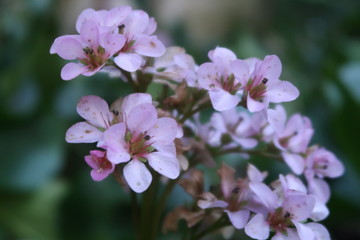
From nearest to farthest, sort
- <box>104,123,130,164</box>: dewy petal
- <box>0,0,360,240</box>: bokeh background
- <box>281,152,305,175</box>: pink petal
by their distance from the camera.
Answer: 1. <box>104,123,130,164</box>: dewy petal
2. <box>281,152,305,175</box>: pink petal
3. <box>0,0,360,240</box>: bokeh background

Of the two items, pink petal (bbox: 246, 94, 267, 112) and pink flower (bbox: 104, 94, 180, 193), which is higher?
pink petal (bbox: 246, 94, 267, 112)

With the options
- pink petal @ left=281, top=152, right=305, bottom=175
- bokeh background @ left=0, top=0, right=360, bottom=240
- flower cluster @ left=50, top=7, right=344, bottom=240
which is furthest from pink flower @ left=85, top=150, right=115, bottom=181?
bokeh background @ left=0, top=0, right=360, bottom=240

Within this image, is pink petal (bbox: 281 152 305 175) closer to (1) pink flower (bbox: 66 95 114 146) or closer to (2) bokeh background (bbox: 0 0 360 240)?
(1) pink flower (bbox: 66 95 114 146)

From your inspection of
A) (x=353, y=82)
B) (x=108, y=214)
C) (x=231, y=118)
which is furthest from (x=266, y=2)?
(x=231, y=118)

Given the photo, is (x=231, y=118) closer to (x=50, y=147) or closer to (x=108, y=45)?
(x=108, y=45)

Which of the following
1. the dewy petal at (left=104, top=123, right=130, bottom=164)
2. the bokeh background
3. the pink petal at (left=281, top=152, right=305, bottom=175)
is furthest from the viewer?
the bokeh background

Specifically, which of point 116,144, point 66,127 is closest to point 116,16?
point 116,144
